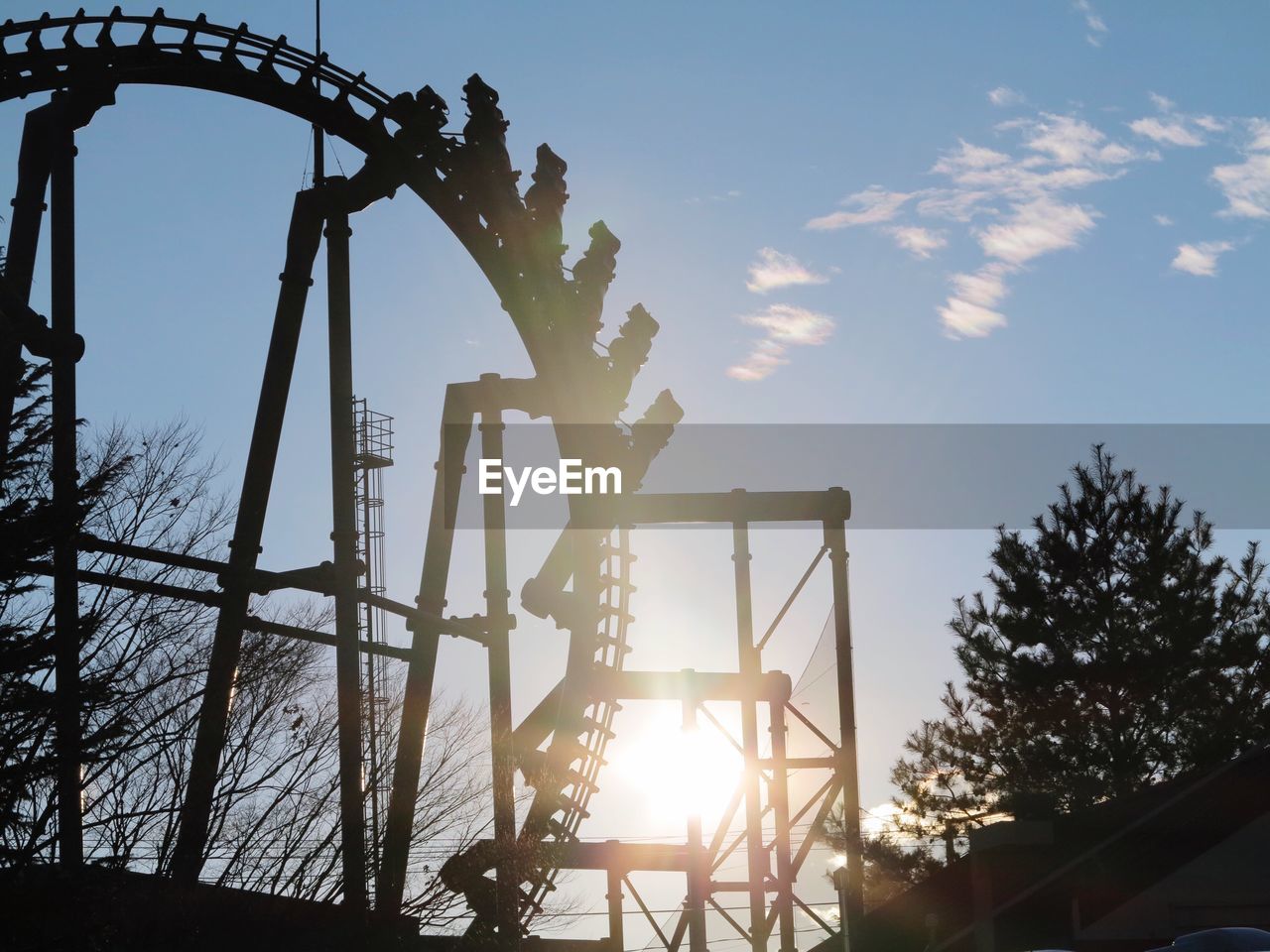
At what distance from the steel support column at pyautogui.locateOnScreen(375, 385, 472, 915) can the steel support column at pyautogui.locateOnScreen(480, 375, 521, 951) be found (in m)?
0.65

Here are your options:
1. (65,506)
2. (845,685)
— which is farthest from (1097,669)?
(65,506)

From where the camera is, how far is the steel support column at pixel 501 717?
16766 mm

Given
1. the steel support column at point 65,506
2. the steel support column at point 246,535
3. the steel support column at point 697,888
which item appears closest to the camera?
the steel support column at point 65,506

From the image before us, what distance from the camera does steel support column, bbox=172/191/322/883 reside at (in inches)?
603

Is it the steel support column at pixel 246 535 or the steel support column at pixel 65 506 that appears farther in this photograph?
the steel support column at pixel 246 535

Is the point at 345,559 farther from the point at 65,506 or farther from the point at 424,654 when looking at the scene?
the point at 65,506

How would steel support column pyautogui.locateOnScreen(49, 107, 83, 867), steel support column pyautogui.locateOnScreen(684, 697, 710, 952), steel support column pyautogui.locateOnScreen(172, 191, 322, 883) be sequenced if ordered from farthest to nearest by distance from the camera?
steel support column pyautogui.locateOnScreen(684, 697, 710, 952), steel support column pyautogui.locateOnScreen(172, 191, 322, 883), steel support column pyautogui.locateOnScreen(49, 107, 83, 867)

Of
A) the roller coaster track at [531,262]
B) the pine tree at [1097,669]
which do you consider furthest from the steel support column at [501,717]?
the pine tree at [1097,669]

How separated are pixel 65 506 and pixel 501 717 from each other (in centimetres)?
715

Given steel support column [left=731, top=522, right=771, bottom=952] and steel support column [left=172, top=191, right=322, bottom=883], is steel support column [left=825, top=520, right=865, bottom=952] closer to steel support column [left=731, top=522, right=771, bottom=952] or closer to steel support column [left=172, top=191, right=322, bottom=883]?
steel support column [left=731, top=522, right=771, bottom=952]

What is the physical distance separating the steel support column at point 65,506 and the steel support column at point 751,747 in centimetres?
728

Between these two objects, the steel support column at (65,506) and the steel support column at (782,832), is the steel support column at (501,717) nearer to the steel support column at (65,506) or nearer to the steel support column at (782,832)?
the steel support column at (782,832)

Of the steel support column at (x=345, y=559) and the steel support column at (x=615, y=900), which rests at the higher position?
the steel support column at (x=345, y=559)

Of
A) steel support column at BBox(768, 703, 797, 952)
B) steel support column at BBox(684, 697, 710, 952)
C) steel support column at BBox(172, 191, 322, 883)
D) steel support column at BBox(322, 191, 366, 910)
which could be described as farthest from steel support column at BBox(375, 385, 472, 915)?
steel support column at BBox(768, 703, 797, 952)
